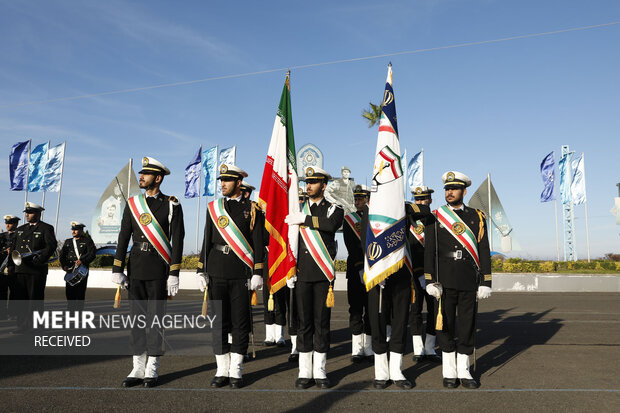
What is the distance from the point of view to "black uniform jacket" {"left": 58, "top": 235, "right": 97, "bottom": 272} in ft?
32.7

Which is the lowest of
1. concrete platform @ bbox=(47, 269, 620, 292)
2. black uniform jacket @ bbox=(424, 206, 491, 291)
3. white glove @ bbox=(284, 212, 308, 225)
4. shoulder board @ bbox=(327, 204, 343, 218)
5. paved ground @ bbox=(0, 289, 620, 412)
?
paved ground @ bbox=(0, 289, 620, 412)

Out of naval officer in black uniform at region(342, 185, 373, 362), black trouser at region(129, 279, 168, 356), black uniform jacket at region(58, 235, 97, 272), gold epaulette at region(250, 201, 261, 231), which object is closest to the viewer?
black trouser at region(129, 279, 168, 356)

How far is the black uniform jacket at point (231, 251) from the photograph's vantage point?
5.40 metres

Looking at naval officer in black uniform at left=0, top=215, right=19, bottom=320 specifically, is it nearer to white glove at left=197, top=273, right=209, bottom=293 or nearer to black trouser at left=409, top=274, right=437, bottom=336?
white glove at left=197, top=273, right=209, bottom=293

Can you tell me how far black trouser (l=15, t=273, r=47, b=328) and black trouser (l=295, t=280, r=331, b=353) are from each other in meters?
6.19

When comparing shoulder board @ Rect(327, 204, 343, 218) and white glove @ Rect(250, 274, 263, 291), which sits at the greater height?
shoulder board @ Rect(327, 204, 343, 218)

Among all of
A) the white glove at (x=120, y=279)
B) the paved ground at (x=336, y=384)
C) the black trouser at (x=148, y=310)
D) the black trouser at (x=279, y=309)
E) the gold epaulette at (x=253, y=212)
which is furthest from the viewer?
the black trouser at (x=279, y=309)

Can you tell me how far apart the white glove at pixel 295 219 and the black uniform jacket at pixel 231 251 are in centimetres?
34

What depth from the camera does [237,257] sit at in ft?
17.8

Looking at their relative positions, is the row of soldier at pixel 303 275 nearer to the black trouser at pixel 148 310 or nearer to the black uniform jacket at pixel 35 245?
the black trouser at pixel 148 310

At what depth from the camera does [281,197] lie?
20.2ft

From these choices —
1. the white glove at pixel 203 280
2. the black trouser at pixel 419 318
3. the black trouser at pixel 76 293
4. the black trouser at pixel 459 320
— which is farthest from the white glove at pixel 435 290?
the black trouser at pixel 76 293

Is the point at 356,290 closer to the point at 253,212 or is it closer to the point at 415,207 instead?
the point at 415,207

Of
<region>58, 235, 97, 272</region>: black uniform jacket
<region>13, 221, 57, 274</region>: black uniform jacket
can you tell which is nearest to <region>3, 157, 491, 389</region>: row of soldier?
<region>13, 221, 57, 274</region>: black uniform jacket
